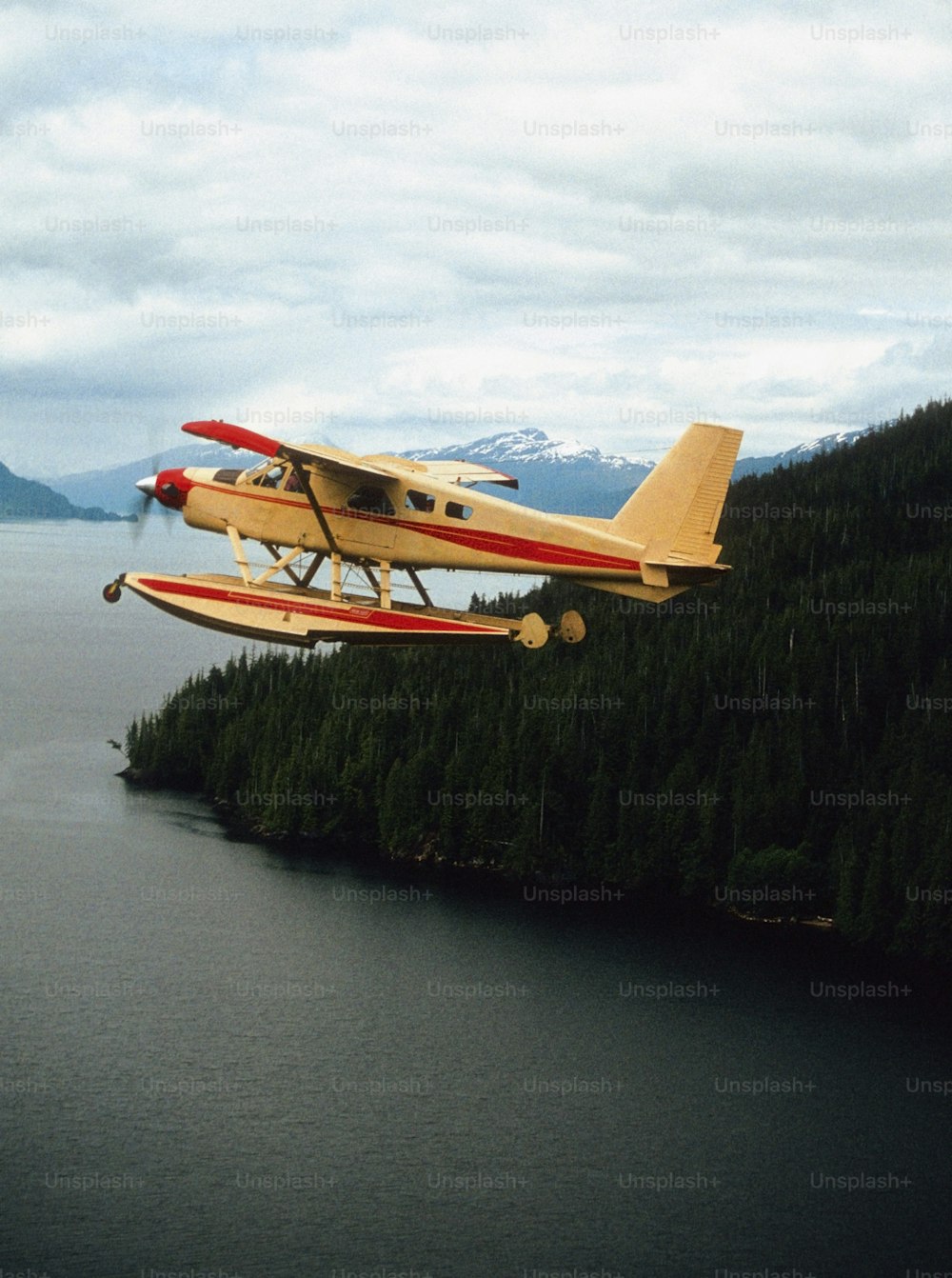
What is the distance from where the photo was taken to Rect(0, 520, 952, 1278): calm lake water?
64562 millimetres

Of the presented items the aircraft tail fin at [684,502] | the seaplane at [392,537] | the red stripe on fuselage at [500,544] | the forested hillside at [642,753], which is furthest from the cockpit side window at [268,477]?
the forested hillside at [642,753]

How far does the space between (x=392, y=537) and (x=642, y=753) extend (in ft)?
334

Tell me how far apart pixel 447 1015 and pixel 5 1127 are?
26969mm

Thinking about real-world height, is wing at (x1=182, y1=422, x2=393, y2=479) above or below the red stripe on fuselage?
above

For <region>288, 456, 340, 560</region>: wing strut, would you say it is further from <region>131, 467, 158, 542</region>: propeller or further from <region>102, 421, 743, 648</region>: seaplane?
<region>131, 467, 158, 542</region>: propeller

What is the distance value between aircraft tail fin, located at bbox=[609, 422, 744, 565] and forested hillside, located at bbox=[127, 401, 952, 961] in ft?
279

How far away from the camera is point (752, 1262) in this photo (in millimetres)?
63594

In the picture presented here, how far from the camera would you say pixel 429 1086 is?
78.9 metres

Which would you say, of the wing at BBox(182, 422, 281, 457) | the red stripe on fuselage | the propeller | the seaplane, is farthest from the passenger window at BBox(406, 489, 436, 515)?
the propeller

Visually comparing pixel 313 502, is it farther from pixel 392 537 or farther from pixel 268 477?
pixel 268 477

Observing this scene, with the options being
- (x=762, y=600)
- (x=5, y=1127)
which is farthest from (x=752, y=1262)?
(x=762, y=600)

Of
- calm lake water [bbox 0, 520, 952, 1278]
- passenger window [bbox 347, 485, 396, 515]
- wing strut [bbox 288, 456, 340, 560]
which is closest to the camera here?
wing strut [bbox 288, 456, 340, 560]

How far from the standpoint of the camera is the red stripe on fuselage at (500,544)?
28031 millimetres

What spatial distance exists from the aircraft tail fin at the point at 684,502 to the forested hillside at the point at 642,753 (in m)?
85.0
